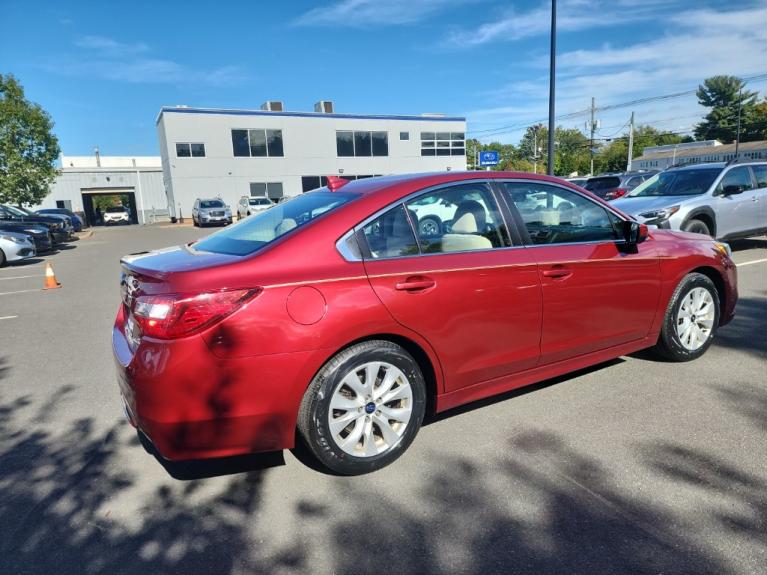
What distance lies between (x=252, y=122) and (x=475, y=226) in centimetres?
3702

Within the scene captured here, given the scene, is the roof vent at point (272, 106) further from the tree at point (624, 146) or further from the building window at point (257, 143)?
the tree at point (624, 146)

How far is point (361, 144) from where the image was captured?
40.6 metres

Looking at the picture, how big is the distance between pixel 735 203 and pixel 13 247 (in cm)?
1646

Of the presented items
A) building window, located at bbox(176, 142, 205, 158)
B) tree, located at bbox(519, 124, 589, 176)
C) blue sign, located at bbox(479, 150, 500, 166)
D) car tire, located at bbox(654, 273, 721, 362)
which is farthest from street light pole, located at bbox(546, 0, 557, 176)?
tree, located at bbox(519, 124, 589, 176)

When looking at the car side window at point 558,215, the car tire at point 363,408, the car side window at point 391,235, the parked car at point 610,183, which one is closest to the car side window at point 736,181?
the car side window at point 558,215

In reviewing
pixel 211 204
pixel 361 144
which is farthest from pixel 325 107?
pixel 211 204

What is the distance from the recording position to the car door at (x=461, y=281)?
118 inches

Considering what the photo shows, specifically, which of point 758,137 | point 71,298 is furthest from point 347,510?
point 758,137

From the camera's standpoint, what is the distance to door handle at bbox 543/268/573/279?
3.48 meters

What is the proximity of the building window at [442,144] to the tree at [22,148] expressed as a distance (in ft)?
83.3

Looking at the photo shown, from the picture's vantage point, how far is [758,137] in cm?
7519

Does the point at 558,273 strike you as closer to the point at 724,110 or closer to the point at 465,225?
the point at 465,225

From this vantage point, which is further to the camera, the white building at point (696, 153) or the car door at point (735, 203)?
the white building at point (696, 153)

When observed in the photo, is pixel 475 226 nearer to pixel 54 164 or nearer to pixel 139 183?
pixel 54 164
